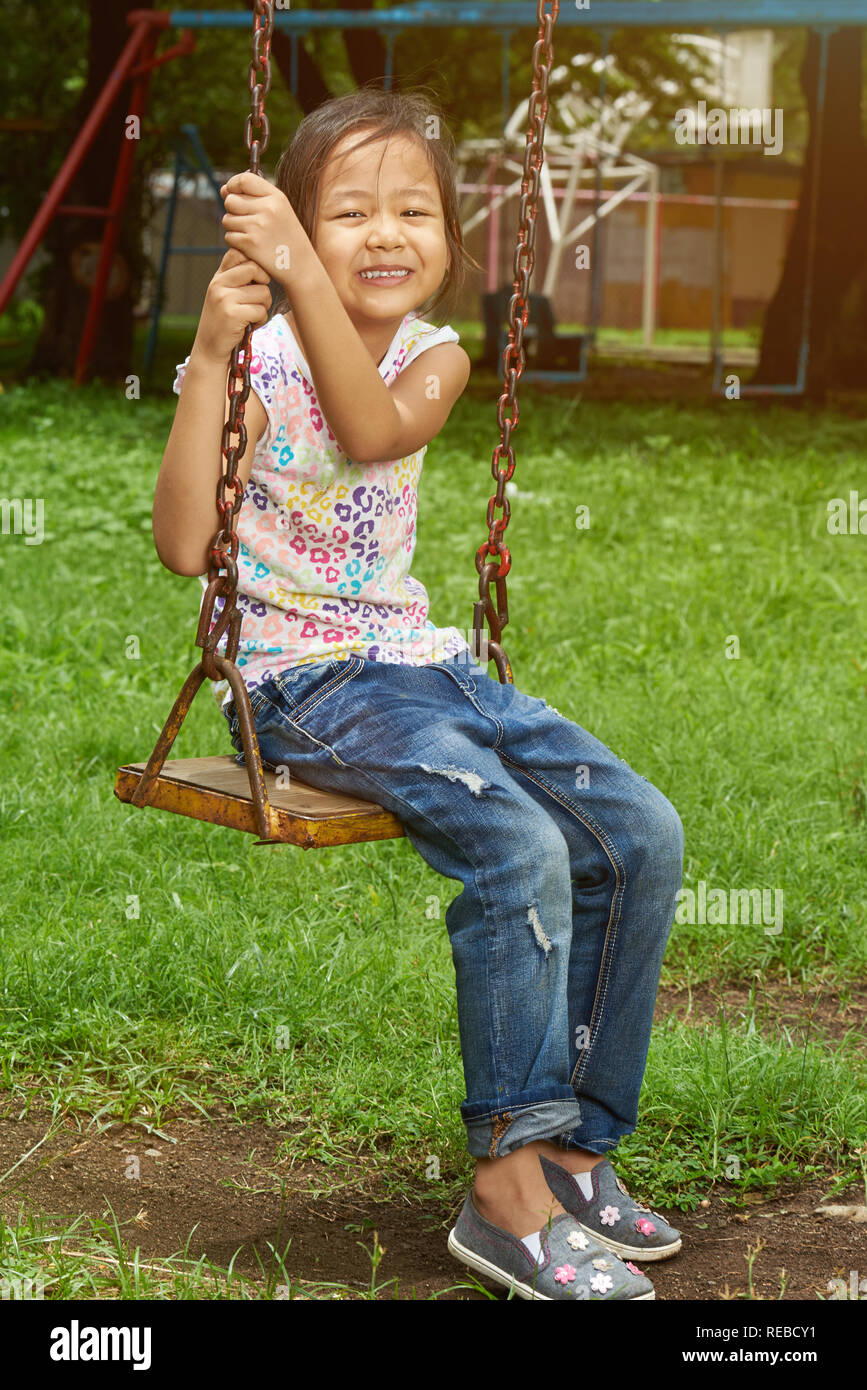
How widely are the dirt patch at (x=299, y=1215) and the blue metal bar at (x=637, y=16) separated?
9.72 metres

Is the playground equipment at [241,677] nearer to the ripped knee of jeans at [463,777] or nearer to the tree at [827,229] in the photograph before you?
the ripped knee of jeans at [463,777]

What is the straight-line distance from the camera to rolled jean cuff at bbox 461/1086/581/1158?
2.14 metres

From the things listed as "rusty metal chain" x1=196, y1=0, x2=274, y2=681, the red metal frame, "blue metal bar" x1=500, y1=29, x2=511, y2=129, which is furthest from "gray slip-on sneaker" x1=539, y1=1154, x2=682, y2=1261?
the red metal frame

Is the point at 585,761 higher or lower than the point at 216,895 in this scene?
higher

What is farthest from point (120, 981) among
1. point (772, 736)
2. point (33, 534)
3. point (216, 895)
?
point (33, 534)

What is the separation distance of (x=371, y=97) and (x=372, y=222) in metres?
0.21

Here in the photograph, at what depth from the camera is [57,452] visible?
28.3ft

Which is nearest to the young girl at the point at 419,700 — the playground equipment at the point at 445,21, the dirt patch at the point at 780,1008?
the dirt patch at the point at 780,1008

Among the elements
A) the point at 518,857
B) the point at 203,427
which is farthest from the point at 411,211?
the point at 518,857

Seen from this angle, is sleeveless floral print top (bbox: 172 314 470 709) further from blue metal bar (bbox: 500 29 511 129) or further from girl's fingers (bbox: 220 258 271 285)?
blue metal bar (bbox: 500 29 511 129)

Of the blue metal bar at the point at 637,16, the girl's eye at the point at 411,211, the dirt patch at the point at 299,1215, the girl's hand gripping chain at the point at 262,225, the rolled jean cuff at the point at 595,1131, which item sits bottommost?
the dirt patch at the point at 299,1215

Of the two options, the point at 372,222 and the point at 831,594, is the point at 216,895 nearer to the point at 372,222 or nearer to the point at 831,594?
the point at 372,222

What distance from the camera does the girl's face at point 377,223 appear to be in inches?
93.5

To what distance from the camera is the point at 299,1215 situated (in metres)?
2.49
